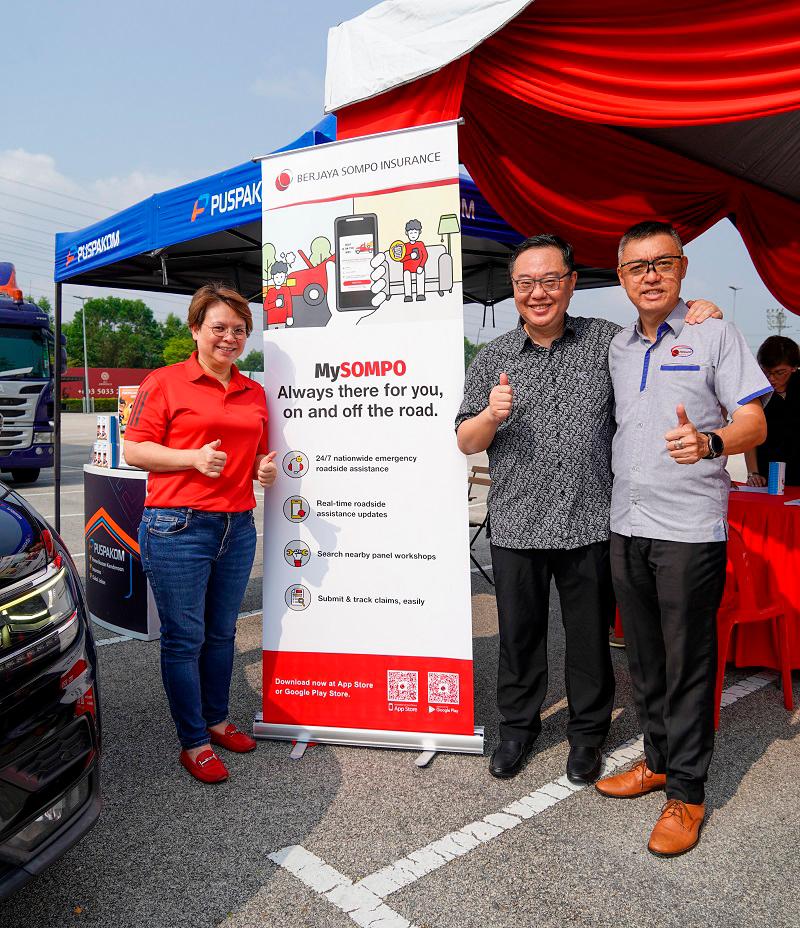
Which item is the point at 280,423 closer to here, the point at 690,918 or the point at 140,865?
the point at 140,865

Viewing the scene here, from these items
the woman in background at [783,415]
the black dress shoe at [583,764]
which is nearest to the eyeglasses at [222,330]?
the black dress shoe at [583,764]

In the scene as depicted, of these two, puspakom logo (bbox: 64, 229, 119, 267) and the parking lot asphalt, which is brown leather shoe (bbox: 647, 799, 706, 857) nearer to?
the parking lot asphalt

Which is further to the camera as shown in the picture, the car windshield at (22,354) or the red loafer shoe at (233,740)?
the car windshield at (22,354)

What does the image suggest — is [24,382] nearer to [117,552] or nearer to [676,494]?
[117,552]

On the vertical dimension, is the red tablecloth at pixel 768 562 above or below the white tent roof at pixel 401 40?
below

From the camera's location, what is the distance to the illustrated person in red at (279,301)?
2.99 metres

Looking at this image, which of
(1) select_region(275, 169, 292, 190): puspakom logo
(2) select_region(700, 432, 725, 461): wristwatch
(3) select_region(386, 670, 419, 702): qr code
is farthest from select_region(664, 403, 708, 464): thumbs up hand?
(1) select_region(275, 169, 292, 190): puspakom logo

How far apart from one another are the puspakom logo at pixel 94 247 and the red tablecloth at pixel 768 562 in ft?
16.6

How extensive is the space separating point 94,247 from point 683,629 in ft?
19.1

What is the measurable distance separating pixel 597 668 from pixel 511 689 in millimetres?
342

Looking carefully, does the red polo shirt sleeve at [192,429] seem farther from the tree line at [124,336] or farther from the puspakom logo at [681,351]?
the tree line at [124,336]

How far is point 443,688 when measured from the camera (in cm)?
287

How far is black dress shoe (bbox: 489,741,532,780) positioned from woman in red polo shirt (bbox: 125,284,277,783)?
40.3 inches

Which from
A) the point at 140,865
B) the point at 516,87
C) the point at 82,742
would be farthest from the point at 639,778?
the point at 516,87
